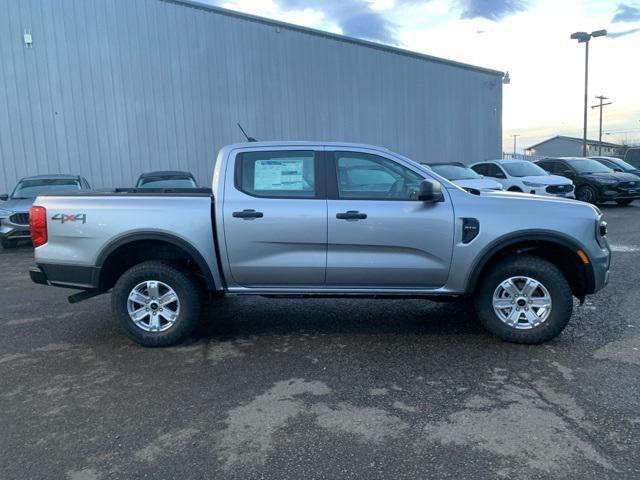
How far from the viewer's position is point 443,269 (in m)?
4.62

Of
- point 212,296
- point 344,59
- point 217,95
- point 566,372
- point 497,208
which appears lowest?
point 566,372

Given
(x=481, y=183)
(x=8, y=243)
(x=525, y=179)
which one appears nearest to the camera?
(x=8, y=243)

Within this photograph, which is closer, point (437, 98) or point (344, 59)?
point (344, 59)

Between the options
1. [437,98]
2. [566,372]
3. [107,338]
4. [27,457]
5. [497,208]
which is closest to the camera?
[27,457]

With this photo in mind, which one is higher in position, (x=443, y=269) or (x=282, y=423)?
(x=443, y=269)

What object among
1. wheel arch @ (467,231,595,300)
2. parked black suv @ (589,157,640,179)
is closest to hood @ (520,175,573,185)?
parked black suv @ (589,157,640,179)

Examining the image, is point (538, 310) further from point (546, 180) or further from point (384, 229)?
point (546, 180)

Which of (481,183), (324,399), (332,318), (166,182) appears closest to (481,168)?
(481,183)

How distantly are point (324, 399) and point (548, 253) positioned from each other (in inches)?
104

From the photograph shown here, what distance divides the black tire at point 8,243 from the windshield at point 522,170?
43.0 feet

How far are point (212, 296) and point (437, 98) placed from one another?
71.4 feet

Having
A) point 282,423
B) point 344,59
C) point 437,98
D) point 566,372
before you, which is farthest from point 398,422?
point 437,98

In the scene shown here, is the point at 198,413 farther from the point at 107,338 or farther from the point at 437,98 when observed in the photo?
the point at 437,98

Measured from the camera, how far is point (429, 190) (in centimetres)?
439
